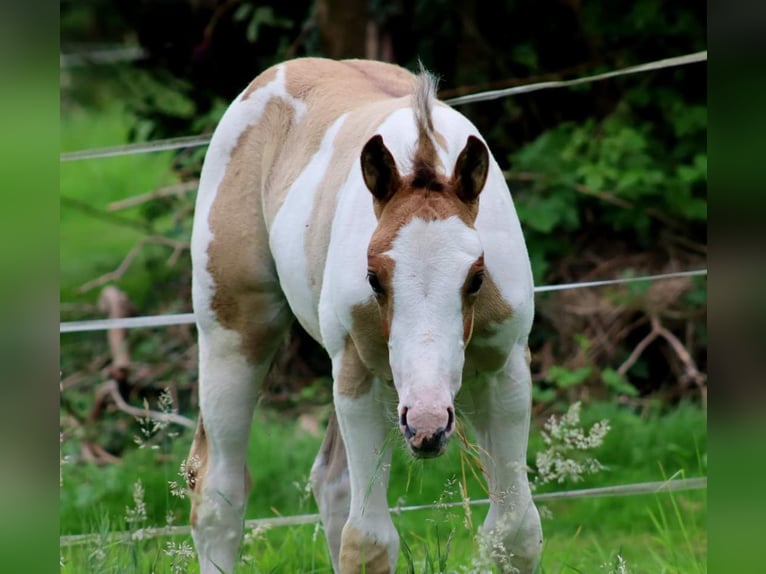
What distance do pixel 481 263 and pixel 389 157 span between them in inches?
14.7

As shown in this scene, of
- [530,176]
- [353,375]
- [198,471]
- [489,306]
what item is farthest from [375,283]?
[530,176]

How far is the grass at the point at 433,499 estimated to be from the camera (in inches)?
177

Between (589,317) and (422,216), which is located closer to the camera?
(422,216)

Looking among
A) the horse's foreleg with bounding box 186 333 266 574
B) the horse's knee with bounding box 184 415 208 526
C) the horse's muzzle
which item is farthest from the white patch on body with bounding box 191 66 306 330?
the horse's muzzle

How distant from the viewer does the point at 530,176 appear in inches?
278

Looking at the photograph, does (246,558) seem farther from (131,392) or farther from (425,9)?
(425,9)

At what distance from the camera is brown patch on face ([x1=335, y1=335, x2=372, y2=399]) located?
10.9ft

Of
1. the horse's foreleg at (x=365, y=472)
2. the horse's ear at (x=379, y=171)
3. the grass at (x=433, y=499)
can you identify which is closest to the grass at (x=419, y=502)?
the grass at (x=433, y=499)

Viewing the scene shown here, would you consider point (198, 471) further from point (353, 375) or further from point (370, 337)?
point (370, 337)

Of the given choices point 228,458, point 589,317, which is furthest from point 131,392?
point 228,458

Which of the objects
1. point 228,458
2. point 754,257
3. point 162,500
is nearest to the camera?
point 754,257

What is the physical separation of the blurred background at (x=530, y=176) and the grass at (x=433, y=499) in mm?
372

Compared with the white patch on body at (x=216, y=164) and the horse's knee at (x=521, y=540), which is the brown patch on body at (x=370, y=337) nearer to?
the horse's knee at (x=521, y=540)

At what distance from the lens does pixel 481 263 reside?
2.87 meters
